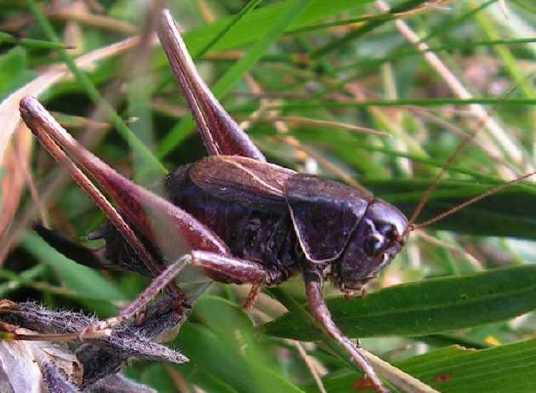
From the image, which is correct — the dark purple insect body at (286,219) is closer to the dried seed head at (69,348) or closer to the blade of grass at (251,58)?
the blade of grass at (251,58)

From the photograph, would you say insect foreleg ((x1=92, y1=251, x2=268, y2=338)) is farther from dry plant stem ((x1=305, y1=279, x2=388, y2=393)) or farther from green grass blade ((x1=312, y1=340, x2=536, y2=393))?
green grass blade ((x1=312, y1=340, x2=536, y2=393))

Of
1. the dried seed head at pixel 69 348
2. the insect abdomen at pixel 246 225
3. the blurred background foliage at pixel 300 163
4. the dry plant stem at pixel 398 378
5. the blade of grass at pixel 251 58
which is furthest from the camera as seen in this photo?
the insect abdomen at pixel 246 225

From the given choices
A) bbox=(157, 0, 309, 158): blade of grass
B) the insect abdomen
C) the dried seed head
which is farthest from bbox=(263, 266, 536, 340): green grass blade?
bbox=(157, 0, 309, 158): blade of grass

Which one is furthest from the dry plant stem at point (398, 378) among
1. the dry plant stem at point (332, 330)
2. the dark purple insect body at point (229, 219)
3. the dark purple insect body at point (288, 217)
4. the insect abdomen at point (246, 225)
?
the insect abdomen at point (246, 225)

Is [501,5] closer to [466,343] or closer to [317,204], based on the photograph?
[317,204]

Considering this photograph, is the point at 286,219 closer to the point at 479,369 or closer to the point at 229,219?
the point at 229,219

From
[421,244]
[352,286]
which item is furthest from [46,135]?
[421,244]
